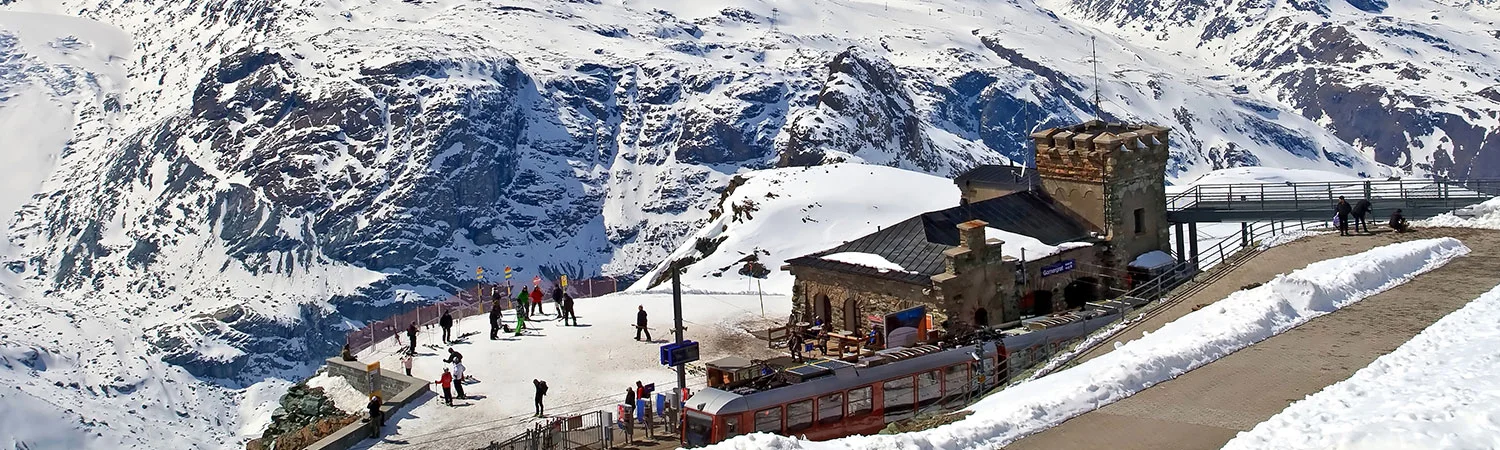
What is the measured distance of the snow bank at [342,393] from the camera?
131 feet

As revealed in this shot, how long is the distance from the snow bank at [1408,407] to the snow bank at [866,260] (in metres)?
16.8

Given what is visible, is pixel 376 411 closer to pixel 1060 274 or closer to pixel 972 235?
pixel 972 235

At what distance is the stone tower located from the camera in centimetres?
4619

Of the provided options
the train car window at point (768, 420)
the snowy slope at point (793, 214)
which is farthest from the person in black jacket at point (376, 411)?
the snowy slope at point (793, 214)

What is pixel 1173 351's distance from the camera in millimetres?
28188

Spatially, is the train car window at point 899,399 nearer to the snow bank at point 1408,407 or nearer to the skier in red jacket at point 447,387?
the snow bank at point 1408,407

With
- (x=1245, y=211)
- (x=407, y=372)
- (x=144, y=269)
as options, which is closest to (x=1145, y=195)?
(x=1245, y=211)

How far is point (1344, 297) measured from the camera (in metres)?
33.8

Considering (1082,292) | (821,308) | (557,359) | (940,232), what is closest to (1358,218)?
(1082,292)

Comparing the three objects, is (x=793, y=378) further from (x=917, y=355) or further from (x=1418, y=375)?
(x=1418, y=375)

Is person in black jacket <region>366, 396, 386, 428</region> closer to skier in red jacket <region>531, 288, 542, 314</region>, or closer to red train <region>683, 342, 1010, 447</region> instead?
red train <region>683, 342, 1010, 447</region>

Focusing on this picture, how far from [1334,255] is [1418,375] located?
813 inches

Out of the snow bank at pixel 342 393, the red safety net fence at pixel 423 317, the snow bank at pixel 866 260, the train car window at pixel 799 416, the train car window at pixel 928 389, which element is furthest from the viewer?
the red safety net fence at pixel 423 317

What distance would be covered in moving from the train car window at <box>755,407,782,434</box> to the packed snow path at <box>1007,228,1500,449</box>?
24.5 feet
